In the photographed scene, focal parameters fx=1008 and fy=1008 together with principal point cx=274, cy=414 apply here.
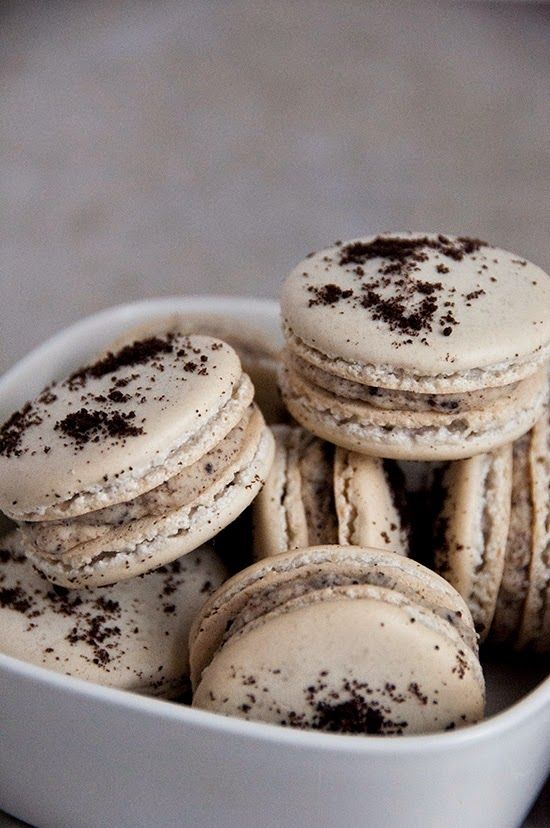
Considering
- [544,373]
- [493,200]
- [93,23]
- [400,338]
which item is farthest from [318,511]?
[93,23]

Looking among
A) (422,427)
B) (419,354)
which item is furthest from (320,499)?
(419,354)

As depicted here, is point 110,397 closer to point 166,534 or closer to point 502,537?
point 166,534

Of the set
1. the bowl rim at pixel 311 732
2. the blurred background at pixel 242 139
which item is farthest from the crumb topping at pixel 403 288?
the blurred background at pixel 242 139

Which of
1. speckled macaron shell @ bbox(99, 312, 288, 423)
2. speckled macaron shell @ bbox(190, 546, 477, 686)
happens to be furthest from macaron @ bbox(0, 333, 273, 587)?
speckled macaron shell @ bbox(99, 312, 288, 423)

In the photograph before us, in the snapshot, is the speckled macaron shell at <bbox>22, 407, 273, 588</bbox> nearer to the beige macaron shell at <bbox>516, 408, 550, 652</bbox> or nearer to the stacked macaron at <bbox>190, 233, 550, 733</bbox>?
the stacked macaron at <bbox>190, 233, 550, 733</bbox>

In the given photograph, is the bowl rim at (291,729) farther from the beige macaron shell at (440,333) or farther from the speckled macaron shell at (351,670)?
the beige macaron shell at (440,333)

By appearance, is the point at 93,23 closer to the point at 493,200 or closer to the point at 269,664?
the point at 493,200
